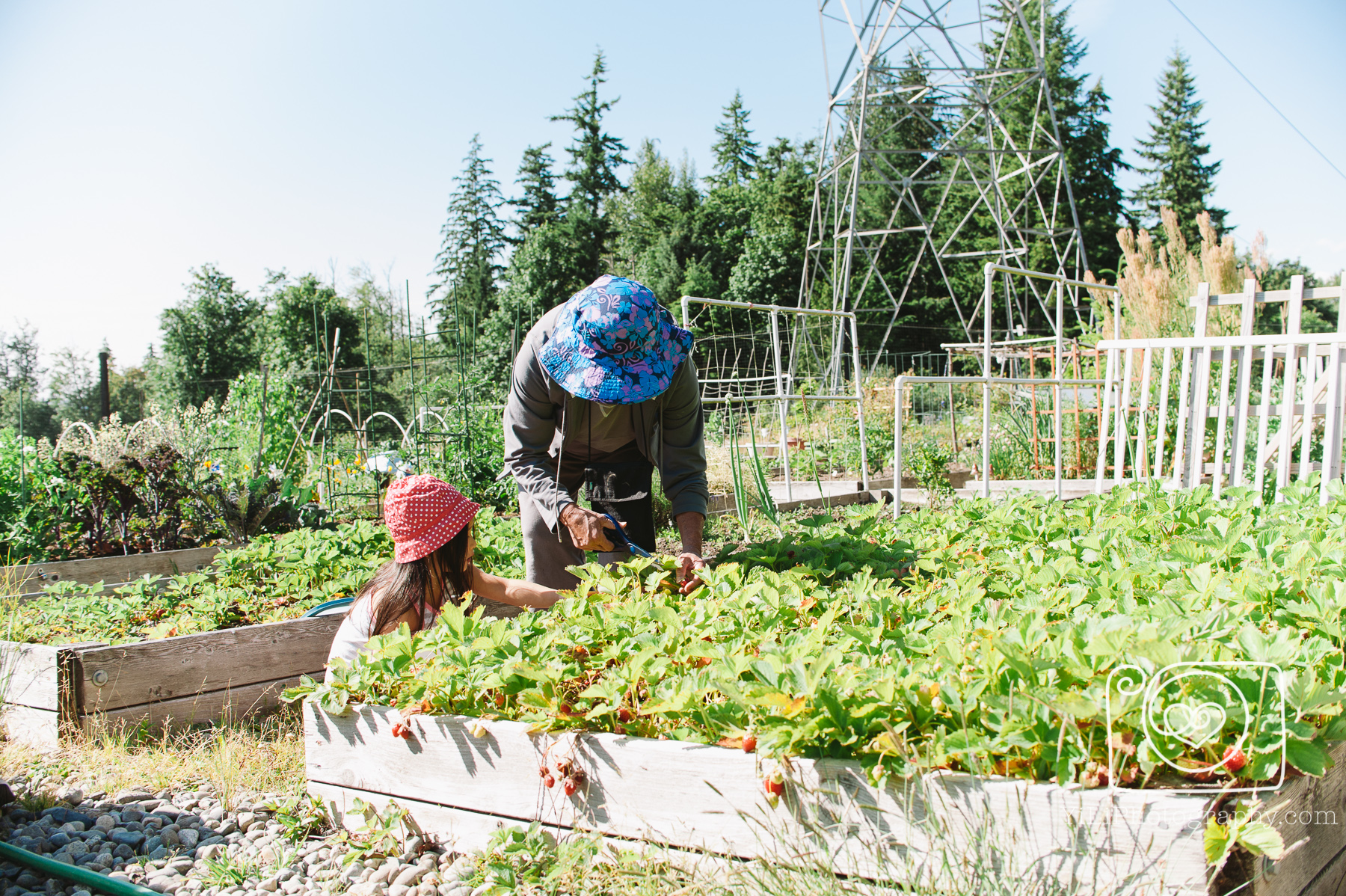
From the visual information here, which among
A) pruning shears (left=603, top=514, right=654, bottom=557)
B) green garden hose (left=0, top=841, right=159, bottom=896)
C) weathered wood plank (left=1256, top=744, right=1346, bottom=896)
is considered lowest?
green garden hose (left=0, top=841, right=159, bottom=896)

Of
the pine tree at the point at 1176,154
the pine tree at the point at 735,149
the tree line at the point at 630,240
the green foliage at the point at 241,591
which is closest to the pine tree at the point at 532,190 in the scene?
Result: the tree line at the point at 630,240

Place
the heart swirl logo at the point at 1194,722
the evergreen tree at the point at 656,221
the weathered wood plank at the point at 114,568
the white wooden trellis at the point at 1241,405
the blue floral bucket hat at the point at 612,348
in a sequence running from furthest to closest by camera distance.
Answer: the evergreen tree at the point at 656,221 → the weathered wood plank at the point at 114,568 → the white wooden trellis at the point at 1241,405 → the blue floral bucket hat at the point at 612,348 → the heart swirl logo at the point at 1194,722

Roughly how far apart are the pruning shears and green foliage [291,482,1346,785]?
102 mm

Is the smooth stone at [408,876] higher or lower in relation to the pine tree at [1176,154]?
lower

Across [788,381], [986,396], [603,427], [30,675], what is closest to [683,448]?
[603,427]

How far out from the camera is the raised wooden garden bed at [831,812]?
109cm

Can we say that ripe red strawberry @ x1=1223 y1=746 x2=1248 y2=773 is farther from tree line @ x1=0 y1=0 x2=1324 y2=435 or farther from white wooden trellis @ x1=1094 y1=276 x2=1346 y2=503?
tree line @ x1=0 y1=0 x2=1324 y2=435

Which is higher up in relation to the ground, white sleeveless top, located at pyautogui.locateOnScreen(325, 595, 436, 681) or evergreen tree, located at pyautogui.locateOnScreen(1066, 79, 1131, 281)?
evergreen tree, located at pyautogui.locateOnScreen(1066, 79, 1131, 281)

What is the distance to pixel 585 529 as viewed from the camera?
8.47 ft

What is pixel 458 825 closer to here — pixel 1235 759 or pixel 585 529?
pixel 585 529

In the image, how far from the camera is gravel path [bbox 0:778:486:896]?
5.45ft

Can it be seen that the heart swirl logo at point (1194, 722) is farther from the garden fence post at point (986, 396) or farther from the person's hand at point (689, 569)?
the garden fence post at point (986, 396)

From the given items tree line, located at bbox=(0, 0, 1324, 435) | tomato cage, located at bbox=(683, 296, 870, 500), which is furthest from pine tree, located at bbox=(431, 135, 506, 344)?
→ tomato cage, located at bbox=(683, 296, 870, 500)

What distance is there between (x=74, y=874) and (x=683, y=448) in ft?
6.48
